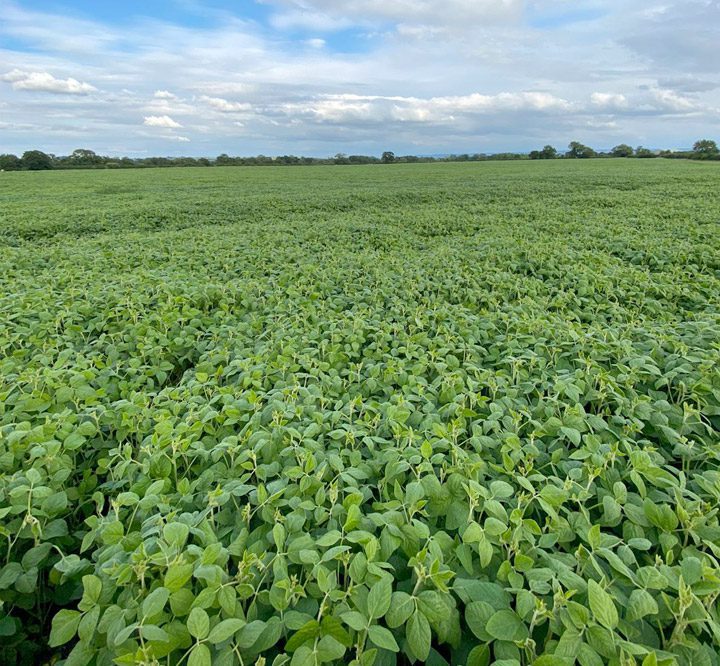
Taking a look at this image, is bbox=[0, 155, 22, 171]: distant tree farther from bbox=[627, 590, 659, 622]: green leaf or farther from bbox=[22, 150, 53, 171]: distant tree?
bbox=[627, 590, 659, 622]: green leaf

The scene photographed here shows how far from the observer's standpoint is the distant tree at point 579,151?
249 feet

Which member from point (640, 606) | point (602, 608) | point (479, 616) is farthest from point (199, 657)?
point (640, 606)

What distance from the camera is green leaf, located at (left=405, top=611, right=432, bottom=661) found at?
4.10ft

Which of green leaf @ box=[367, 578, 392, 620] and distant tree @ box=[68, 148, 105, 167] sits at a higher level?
distant tree @ box=[68, 148, 105, 167]

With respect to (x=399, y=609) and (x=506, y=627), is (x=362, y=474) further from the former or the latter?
(x=506, y=627)

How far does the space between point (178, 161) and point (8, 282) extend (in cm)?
8687

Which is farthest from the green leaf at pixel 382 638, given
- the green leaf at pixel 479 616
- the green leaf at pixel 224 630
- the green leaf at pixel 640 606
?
the green leaf at pixel 640 606

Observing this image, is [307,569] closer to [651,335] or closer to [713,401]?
[713,401]

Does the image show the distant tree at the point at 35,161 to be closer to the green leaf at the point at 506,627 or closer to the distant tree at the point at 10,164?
the distant tree at the point at 10,164

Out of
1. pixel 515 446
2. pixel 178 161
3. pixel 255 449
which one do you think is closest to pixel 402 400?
pixel 515 446

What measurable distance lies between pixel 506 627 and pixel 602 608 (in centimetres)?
28

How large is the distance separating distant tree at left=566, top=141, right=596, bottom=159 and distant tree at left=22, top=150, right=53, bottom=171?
87774 millimetres

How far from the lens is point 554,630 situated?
128 cm

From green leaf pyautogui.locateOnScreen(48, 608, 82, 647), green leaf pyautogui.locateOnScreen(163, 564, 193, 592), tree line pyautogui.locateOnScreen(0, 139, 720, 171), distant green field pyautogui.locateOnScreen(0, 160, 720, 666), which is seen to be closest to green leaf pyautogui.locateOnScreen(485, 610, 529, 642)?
distant green field pyautogui.locateOnScreen(0, 160, 720, 666)
